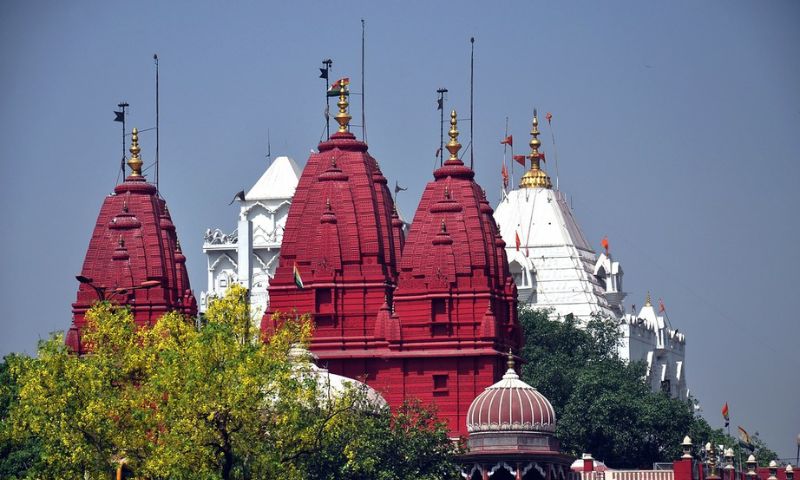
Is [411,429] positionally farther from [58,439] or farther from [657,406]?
[657,406]

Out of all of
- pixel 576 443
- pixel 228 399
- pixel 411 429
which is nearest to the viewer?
pixel 228 399

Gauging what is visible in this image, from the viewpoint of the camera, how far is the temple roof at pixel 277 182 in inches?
5576

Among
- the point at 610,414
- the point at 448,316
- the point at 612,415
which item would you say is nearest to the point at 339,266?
the point at 448,316

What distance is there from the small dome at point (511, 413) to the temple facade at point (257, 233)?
173 feet

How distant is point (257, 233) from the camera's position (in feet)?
465

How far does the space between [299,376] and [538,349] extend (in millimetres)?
36696

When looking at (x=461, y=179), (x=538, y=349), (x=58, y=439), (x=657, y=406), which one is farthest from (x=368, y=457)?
(x=538, y=349)

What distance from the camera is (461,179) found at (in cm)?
9844

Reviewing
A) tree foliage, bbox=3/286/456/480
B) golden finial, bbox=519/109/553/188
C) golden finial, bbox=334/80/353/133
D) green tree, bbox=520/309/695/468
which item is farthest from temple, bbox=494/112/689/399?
tree foliage, bbox=3/286/456/480

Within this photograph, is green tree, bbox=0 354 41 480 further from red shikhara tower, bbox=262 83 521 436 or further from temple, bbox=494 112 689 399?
temple, bbox=494 112 689 399

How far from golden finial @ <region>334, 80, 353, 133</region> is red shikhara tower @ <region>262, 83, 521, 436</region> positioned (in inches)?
30.6

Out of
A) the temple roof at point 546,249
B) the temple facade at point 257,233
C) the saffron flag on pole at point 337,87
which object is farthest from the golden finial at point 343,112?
the temple facade at point 257,233

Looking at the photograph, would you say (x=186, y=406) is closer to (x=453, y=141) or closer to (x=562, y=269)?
(x=453, y=141)

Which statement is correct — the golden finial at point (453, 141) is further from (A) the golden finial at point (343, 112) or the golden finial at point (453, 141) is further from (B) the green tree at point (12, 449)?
(B) the green tree at point (12, 449)
